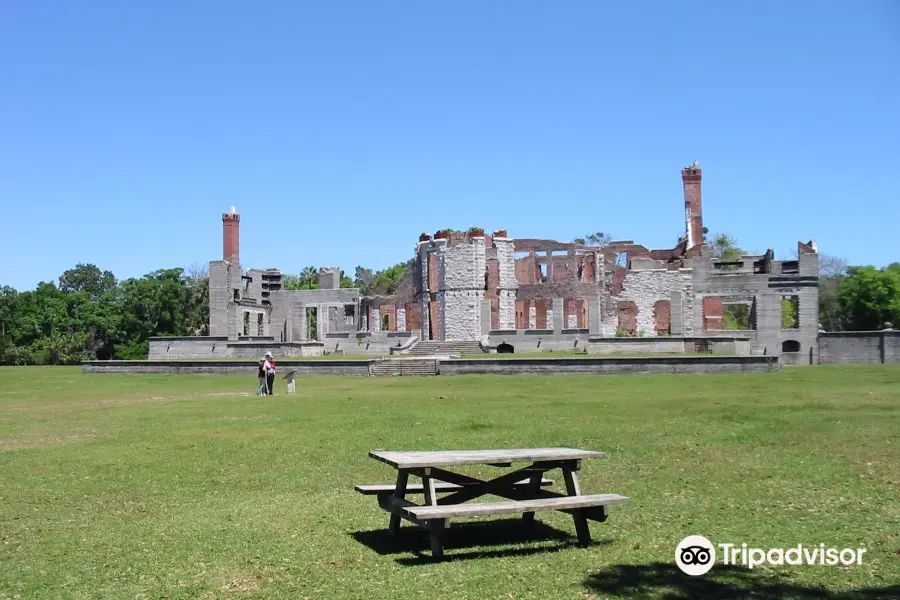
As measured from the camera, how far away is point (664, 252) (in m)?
64.6

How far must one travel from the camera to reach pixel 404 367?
3484 centimetres

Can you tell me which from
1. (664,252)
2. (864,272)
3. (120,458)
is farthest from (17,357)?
(864,272)

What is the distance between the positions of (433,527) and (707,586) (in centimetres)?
237

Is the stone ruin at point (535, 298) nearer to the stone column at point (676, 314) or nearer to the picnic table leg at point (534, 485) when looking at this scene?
the stone column at point (676, 314)

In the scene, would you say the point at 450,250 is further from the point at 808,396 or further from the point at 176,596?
the point at 176,596

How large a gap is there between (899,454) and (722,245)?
83237 mm

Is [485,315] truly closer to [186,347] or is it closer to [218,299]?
[186,347]

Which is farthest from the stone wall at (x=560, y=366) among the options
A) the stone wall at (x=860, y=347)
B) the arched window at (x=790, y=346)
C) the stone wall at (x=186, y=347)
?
the stone wall at (x=186, y=347)

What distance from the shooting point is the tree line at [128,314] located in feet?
218

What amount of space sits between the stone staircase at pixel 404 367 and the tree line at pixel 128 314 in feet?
108

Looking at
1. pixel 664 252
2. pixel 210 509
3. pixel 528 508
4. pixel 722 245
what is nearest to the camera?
pixel 528 508

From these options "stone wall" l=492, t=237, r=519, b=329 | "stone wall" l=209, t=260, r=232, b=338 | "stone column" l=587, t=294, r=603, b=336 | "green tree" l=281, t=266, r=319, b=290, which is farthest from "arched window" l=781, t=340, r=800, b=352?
"green tree" l=281, t=266, r=319, b=290

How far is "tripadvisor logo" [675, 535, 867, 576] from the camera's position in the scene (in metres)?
6.98

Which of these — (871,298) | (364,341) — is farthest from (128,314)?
(871,298)
